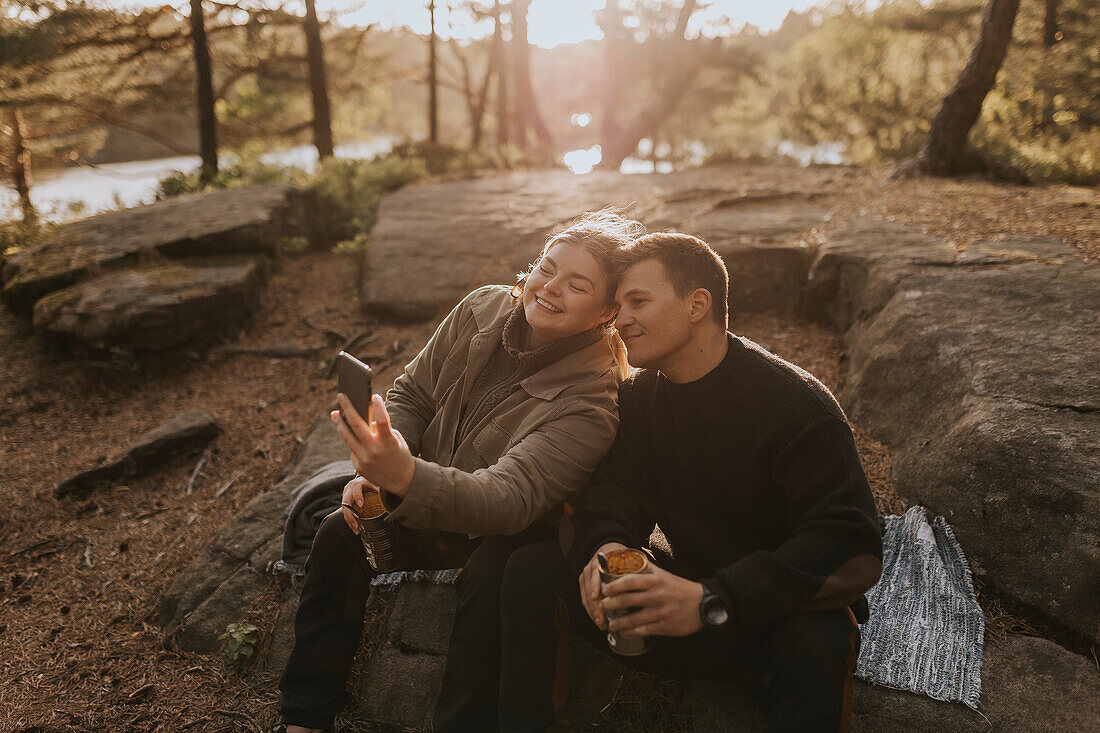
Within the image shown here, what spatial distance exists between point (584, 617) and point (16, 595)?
355 cm

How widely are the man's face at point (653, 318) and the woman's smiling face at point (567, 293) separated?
0.52 feet

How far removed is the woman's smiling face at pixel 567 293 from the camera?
2598 millimetres

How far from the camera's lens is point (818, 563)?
6.75 ft

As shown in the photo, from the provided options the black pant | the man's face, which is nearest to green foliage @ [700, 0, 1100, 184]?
the man's face

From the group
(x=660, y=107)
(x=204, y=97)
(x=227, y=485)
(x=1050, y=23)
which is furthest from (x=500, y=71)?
(x=227, y=485)

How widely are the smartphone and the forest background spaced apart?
8.51 m

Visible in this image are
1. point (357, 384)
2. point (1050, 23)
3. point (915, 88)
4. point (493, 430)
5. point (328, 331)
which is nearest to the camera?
point (357, 384)

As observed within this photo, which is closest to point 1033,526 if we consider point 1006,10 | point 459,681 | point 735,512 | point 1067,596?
point 1067,596

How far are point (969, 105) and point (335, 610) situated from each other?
27.3 feet

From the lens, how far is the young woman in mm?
2197

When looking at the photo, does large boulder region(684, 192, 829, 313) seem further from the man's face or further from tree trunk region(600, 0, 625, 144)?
tree trunk region(600, 0, 625, 144)

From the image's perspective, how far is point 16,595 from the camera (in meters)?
3.74

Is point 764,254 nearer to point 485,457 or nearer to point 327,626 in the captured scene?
point 485,457

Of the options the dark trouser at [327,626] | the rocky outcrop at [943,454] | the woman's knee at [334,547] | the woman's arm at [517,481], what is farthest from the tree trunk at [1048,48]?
the woman's knee at [334,547]
